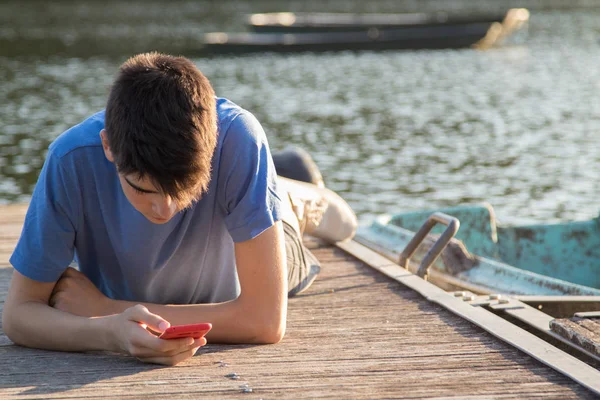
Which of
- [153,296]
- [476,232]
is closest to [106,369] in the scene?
[153,296]

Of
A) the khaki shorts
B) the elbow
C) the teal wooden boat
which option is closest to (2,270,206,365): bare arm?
the elbow

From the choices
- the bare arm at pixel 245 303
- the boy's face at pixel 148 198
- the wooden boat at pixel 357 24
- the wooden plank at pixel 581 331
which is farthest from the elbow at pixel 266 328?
the wooden boat at pixel 357 24

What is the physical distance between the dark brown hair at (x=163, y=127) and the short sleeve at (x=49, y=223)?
456 millimetres

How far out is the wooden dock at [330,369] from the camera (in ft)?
8.79

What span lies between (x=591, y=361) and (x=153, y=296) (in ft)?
5.22

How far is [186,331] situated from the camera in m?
2.68

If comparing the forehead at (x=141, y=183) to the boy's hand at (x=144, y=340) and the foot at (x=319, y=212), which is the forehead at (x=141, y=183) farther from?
the foot at (x=319, y=212)

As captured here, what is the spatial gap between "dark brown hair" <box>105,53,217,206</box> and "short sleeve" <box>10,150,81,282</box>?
0.46 m

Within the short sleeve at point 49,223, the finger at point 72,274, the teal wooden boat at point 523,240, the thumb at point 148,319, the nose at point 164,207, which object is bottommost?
the teal wooden boat at point 523,240

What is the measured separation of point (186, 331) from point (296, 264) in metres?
1.16

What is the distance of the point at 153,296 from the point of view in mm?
3135

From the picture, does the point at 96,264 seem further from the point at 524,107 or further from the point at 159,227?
the point at 524,107

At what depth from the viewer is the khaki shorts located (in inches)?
146

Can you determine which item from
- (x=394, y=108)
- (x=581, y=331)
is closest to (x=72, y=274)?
(x=581, y=331)
